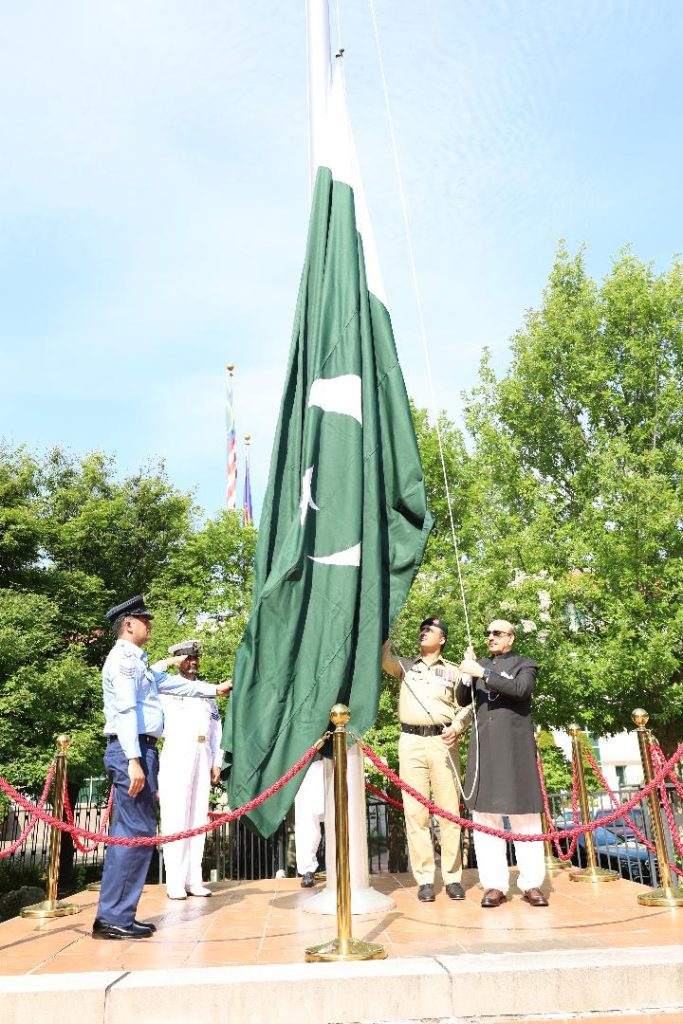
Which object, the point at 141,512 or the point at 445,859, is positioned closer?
the point at 445,859

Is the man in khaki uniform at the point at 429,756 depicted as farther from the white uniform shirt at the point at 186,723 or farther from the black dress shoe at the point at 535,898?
the white uniform shirt at the point at 186,723

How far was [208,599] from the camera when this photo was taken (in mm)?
19547

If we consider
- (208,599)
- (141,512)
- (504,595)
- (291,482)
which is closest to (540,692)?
(504,595)

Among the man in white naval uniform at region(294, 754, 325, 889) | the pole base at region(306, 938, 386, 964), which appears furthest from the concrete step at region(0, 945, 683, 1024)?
the man in white naval uniform at region(294, 754, 325, 889)

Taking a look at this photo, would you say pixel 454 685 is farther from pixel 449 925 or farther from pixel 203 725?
pixel 203 725

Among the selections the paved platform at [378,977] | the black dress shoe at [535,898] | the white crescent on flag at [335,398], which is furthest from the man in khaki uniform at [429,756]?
the white crescent on flag at [335,398]

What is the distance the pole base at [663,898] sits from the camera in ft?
17.6

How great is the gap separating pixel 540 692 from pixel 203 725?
990 centimetres

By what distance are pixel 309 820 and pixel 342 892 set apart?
3.55m

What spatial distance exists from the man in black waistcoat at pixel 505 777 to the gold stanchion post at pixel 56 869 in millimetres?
3059

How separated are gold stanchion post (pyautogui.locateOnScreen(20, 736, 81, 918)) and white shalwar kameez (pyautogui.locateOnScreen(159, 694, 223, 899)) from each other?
785mm

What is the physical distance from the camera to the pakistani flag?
5.34 m

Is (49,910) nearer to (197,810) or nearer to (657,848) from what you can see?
(197,810)

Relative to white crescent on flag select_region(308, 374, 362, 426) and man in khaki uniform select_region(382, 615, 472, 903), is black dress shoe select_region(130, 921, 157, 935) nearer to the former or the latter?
man in khaki uniform select_region(382, 615, 472, 903)
